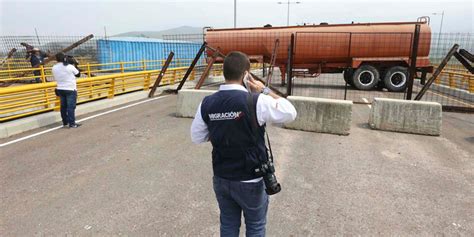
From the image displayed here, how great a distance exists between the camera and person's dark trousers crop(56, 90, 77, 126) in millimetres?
7277

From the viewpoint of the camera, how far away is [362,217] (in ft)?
11.9

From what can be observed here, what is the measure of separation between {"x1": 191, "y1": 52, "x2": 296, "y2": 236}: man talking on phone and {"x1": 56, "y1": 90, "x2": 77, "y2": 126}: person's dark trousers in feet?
20.0

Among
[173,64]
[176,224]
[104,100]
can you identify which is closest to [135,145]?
[176,224]

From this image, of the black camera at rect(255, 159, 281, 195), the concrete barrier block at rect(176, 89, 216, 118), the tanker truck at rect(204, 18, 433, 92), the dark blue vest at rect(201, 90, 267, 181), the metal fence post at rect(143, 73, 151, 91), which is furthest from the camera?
the tanker truck at rect(204, 18, 433, 92)

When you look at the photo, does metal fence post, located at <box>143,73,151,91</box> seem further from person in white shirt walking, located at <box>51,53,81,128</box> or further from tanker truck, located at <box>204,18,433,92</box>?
person in white shirt walking, located at <box>51,53,81,128</box>

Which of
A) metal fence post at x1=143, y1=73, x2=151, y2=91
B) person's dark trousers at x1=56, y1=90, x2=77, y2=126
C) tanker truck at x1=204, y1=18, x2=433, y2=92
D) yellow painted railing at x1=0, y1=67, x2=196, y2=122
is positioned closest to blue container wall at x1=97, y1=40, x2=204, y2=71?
tanker truck at x1=204, y1=18, x2=433, y2=92

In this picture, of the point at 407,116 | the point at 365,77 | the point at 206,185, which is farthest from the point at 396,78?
the point at 206,185

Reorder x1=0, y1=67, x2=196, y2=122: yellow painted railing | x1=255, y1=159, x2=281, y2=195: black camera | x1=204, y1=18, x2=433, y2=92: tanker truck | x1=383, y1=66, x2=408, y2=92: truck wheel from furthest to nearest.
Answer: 1. x1=383, y1=66, x2=408, y2=92: truck wheel
2. x1=204, y1=18, x2=433, y2=92: tanker truck
3. x1=0, y1=67, x2=196, y2=122: yellow painted railing
4. x1=255, y1=159, x2=281, y2=195: black camera

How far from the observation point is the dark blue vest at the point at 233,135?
2.10 meters

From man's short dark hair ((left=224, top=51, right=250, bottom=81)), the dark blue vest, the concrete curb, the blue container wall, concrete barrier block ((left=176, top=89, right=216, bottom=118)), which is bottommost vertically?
the concrete curb

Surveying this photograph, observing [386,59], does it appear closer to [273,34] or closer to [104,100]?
[273,34]

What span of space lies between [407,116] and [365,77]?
828 centimetres

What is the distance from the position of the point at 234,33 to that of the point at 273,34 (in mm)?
1924

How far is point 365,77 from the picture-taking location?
15.0 m
